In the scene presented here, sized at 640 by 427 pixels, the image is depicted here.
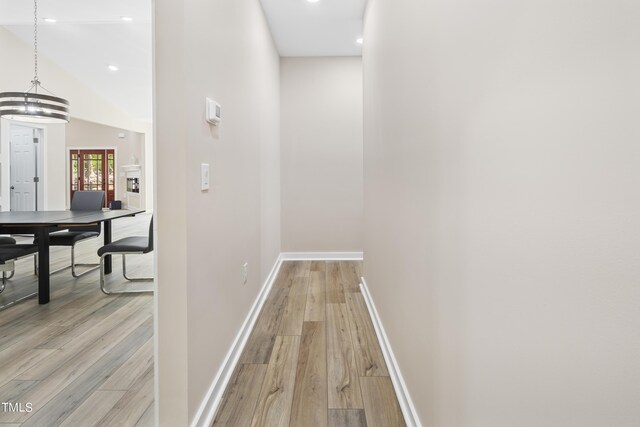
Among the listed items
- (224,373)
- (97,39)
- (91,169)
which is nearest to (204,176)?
(224,373)

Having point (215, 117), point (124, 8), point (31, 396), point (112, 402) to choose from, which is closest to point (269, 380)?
point (112, 402)

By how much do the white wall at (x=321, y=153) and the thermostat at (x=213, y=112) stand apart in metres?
2.94

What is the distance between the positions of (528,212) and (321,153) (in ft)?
13.2

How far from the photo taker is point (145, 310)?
9.46 ft

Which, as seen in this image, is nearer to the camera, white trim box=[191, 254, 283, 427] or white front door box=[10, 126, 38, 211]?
white trim box=[191, 254, 283, 427]

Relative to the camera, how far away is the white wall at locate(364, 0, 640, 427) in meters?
0.46

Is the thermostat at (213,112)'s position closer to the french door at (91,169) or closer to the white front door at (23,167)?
the white front door at (23,167)

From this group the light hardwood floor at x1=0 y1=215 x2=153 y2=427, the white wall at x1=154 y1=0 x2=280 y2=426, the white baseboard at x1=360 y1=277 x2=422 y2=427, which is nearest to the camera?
the white wall at x1=154 y1=0 x2=280 y2=426

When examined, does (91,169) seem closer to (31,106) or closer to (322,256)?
(31,106)

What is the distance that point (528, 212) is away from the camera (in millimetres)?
647

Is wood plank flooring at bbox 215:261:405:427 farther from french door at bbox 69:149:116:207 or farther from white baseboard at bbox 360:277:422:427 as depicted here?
french door at bbox 69:149:116:207

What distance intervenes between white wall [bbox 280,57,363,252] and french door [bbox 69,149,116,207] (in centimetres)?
942

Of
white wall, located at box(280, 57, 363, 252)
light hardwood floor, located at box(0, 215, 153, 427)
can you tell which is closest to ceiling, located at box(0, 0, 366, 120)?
white wall, located at box(280, 57, 363, 252)

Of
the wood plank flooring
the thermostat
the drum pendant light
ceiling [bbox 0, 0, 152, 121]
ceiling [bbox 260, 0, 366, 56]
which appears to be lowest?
the wood plank flooring
